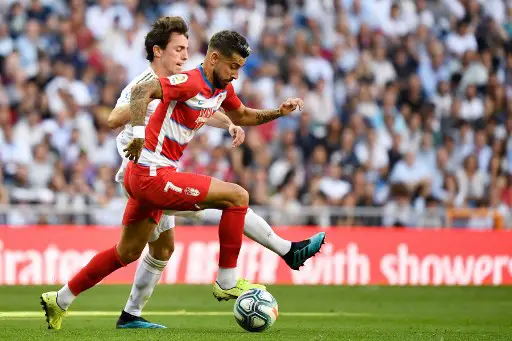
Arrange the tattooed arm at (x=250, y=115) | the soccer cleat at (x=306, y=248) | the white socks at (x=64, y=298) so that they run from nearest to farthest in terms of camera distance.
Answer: the soccer cleat at (x=306, y=248) < the white socks at (x=64, y=298) < the tattooed arm at (x=250, y=115)

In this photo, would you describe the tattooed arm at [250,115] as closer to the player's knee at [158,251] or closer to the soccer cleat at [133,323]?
the player's knee at [158,251]

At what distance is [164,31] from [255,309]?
2551mm

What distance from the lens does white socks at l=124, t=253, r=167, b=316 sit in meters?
9.71

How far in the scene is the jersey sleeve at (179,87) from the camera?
27.9ft

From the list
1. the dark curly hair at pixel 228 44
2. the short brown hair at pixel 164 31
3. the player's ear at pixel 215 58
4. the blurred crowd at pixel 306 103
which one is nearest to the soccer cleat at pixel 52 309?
the short brown hair at pixel 164 31

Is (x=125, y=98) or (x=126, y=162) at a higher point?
(x=125, y=98)

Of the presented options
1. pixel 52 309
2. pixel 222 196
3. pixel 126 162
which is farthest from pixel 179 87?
pixel 52 309

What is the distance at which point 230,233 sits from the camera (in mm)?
8797

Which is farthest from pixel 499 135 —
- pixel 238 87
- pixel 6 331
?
pixel 6 331

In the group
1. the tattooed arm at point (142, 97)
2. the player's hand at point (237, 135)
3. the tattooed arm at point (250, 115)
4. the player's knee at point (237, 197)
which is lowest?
the player's knee at point (237, 197)

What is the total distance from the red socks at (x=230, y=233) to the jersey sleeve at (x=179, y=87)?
95 centimetres

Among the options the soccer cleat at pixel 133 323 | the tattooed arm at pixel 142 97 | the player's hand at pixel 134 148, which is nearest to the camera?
the player's hand at pixel 134 148

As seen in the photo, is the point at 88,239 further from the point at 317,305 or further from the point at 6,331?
the point at 6,331

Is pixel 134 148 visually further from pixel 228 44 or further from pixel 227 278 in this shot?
pixel 227 278
